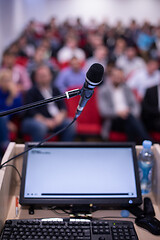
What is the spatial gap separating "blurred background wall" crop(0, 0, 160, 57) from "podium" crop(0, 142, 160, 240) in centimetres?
373

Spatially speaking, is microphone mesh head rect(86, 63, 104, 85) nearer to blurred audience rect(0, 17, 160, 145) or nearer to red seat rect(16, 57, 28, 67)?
blurred audience rect(0, 17, 160, 145)

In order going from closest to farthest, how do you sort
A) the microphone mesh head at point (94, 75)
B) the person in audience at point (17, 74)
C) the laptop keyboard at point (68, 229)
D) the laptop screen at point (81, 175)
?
the microphone mesh head at point (94, 75) → the laptop keyboard at point (68, 229) → the laptop screen at point (81, 175) → the person in audience at point (17, 74)

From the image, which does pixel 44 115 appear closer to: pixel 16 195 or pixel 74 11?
pixel 16 195

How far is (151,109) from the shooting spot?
2971 millimetres

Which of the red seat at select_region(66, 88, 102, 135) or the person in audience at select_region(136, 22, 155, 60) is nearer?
the red seat at select_region(66, 88, 102, 135)

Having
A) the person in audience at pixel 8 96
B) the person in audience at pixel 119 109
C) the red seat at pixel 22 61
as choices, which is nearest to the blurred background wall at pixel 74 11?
the red seat at pixel 22 61

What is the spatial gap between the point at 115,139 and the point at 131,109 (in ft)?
2.00

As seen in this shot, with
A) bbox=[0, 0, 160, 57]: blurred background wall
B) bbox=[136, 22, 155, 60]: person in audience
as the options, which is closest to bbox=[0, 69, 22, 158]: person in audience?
bbox=[0, 0, 160, 57]: blurred background wall

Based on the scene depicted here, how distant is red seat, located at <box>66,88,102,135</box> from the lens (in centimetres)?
282

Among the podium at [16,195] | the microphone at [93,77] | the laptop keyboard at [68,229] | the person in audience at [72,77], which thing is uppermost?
the person in audience at [72,77]

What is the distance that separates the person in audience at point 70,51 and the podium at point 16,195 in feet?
12.6

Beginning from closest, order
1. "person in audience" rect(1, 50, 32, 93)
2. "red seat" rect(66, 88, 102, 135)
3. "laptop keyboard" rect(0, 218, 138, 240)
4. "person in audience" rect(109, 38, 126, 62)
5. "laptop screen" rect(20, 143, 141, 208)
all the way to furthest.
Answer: "laptop keyboard" rect(0, 218, 138, 240)
"laptop screen" rect(20, 143, 141, 208)
"red seat" rect(66, 88, 102, 135)
"person in audience" rect(1, 50, 32, 93)
"person in audience" rect(109, 38, 126, 62)

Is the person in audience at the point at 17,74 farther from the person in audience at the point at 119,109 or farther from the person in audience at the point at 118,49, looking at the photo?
the person in audience at the point at 118,49

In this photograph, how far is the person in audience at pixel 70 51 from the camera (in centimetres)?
487
